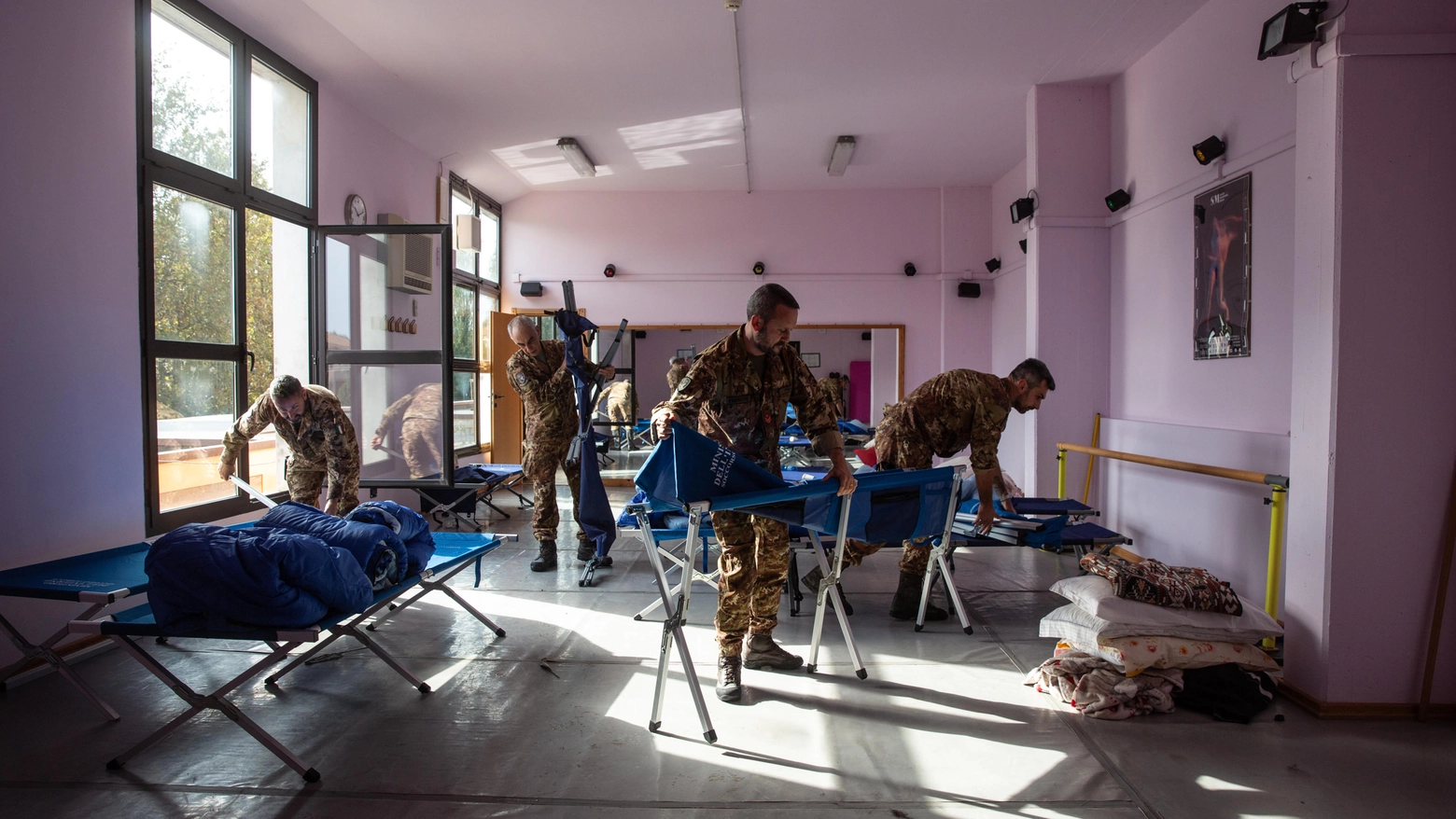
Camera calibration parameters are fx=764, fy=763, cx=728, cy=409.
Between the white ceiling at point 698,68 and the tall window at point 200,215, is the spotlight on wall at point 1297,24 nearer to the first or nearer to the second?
the white ceiling at point 698,68

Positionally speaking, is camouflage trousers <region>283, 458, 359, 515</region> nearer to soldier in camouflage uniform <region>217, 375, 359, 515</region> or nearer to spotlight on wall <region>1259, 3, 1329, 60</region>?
soldier in camouflage uniform <region>217, 375, 359, 515</region>

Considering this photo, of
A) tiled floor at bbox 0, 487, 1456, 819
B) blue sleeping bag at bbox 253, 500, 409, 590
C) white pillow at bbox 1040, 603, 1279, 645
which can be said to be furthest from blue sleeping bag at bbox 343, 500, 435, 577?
white pillow at bbox 1040, 603, 1279, 645

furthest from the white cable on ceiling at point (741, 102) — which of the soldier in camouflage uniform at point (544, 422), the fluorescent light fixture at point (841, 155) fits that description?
the soldier in camouflage uniform at point (544, 422)

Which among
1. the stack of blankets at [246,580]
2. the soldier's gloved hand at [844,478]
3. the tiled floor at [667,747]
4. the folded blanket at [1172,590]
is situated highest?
the soldier's gloved hand at [844,478]

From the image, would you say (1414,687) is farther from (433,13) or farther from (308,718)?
(433,13)

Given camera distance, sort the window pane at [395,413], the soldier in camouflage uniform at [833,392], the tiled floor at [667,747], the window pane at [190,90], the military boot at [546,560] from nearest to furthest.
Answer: the tiled floor at [667,747] < the soldier in camouflage uniform at [833,392] < the window pane at [190,90] < the military boot at [546,560] < the window pane at [395,413]

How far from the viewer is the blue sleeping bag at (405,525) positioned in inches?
122

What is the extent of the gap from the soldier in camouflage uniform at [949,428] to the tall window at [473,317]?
18.9ft

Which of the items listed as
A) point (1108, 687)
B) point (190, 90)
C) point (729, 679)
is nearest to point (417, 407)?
point (190, 90)

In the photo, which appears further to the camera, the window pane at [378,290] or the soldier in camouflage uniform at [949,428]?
the window pane at [378,290]

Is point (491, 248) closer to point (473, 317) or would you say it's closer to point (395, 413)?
point (473, 317)

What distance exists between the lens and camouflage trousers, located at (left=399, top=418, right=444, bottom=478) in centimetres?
568

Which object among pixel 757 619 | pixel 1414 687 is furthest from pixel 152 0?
pixel 1414 687

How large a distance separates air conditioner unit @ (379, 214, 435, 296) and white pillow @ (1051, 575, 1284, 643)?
5449 mm
